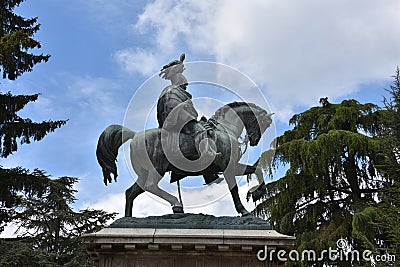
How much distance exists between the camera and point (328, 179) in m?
19.7

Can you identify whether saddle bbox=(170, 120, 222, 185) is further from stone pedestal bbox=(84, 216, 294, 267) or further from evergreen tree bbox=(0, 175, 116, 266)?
evergreen tree bbox=(0, 175, 116, 266)

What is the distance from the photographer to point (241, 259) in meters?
7.96

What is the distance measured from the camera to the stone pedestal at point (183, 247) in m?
7.77

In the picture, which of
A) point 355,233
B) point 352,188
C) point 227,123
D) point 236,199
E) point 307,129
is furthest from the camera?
point 307,129

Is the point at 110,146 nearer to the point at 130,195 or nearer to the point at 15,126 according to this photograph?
the point at 130,195

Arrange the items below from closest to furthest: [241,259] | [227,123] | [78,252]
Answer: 1. [241,259]
2. [227,123]
3. [78,252]

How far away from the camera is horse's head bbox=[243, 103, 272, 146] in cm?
941

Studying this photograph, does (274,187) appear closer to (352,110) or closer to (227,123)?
(352,110)

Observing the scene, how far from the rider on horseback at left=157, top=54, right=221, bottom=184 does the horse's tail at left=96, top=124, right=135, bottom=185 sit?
683 mm

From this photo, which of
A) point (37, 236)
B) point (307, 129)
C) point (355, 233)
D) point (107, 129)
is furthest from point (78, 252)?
point (107, 129)

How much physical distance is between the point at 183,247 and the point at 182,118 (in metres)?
2.15

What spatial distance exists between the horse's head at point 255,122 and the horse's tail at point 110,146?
6.71 feet

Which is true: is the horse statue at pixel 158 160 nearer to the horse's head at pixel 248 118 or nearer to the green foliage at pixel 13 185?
the horse's head at pixel 248 118

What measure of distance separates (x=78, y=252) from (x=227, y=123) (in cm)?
1819
